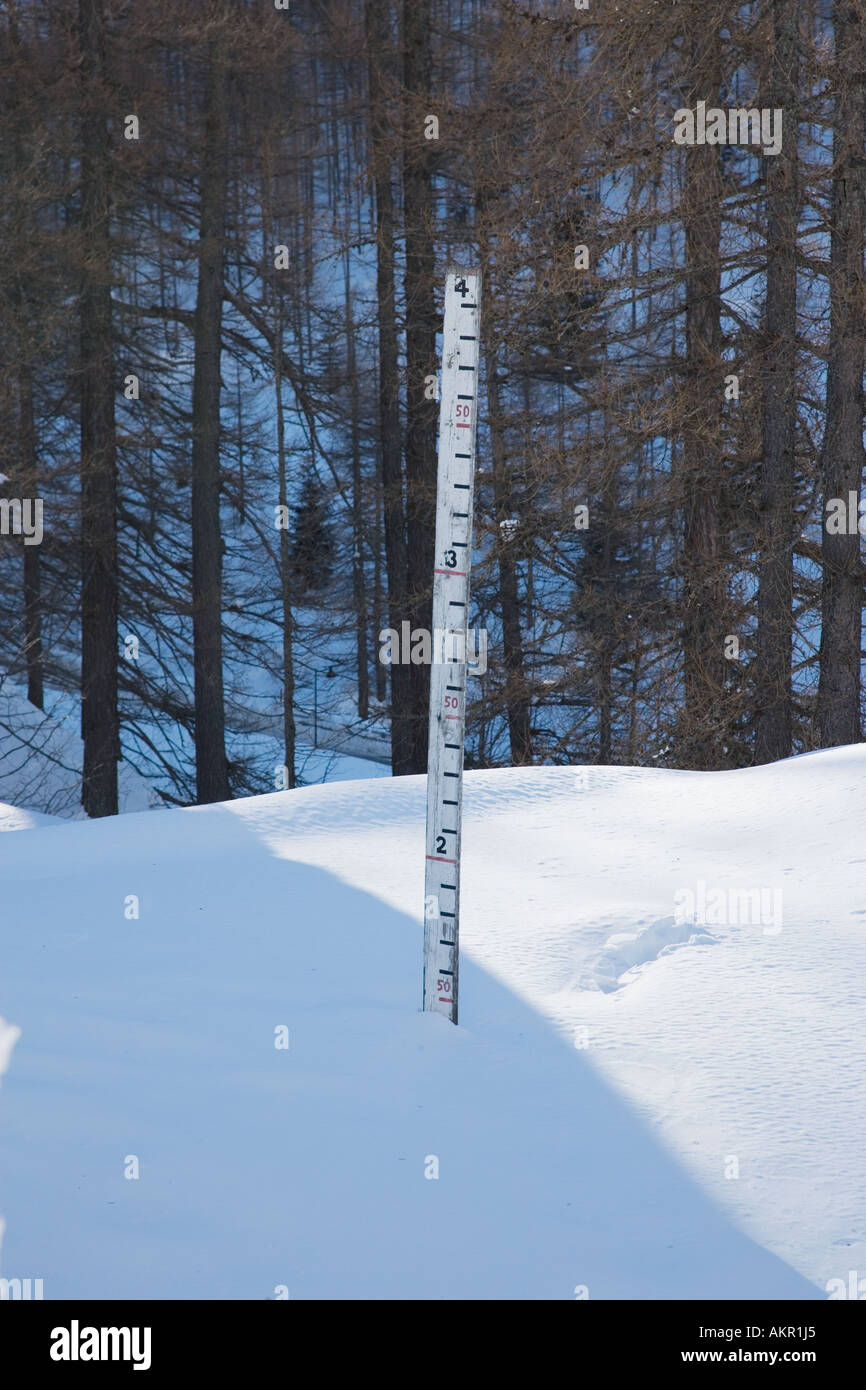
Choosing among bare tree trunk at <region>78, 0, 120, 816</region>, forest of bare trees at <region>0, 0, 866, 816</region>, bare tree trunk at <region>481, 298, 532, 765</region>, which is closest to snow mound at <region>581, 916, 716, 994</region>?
forest of bare trees at <region>0, 0, 866, 816</region>

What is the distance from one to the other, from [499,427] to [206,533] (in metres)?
4.11

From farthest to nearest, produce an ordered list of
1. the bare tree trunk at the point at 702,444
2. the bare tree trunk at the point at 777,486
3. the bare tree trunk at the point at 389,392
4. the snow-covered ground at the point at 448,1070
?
the bare tree trunk at the point at 389,392 < the bare tree trunk at the point at 777,486 < the bare tree trunk at the point at 702,444 < the snow-covered ground at the point at 448,1070

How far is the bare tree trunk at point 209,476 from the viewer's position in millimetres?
15242

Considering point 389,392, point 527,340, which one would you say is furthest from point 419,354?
point 527,340

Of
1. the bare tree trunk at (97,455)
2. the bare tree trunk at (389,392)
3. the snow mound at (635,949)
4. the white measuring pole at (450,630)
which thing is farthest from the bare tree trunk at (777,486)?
the white measuring pole at (450,630)

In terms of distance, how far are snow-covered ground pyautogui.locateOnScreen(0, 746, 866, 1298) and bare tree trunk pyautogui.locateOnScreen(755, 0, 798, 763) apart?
5770 mm

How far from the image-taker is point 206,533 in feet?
50.8

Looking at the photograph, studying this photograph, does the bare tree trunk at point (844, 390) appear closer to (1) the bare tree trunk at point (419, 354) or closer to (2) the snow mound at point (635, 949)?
(1) the bare tree trunk at point (419, 354)

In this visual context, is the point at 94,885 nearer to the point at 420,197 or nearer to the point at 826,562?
the point at 826,562

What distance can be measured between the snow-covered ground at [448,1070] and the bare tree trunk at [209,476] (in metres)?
9.88

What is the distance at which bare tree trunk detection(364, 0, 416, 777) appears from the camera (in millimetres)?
15359

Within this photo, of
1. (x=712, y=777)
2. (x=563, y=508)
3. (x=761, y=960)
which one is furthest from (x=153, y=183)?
(x=761, y=960)

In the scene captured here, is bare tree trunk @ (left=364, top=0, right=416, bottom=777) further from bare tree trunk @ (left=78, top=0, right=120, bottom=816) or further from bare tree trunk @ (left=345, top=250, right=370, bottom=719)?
bare tree trunk @ (left=78, top=0, right=120, bottom=816)
